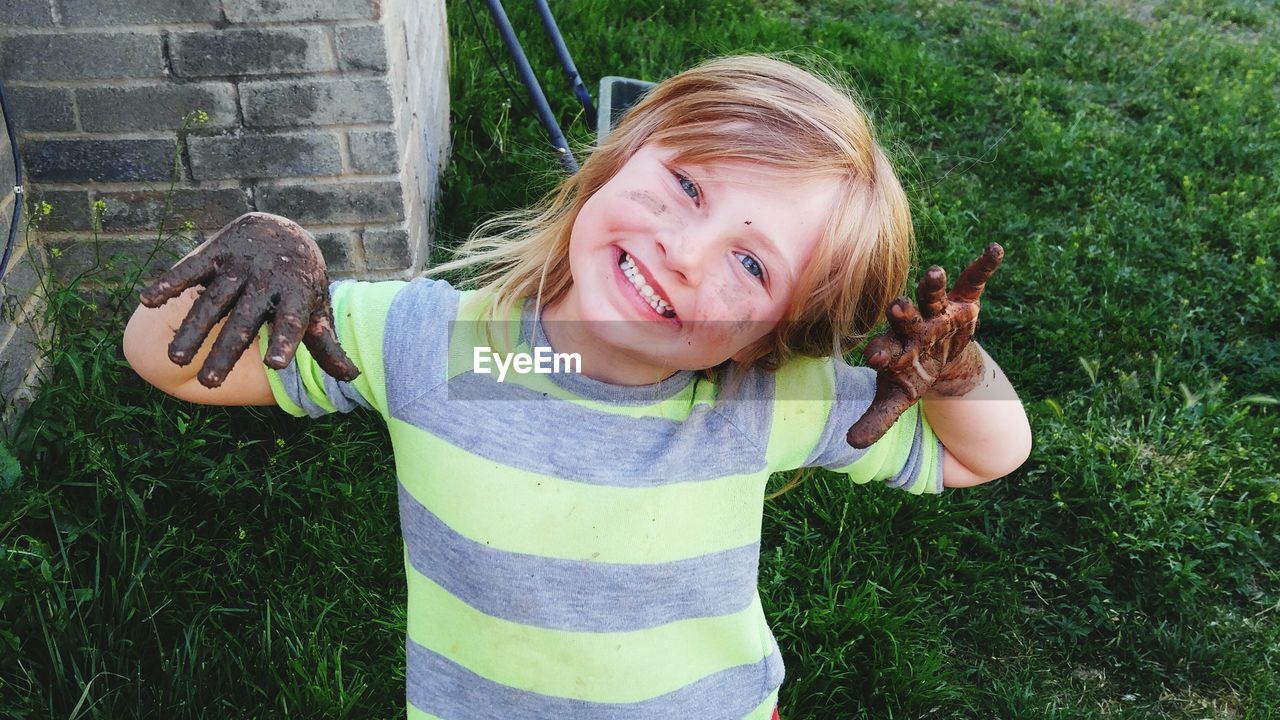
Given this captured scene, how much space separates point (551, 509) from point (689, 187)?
44 centimetres

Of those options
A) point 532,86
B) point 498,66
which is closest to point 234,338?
point 532,86

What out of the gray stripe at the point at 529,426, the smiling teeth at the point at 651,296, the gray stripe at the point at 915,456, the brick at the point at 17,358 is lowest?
the brick at the point at 17,358

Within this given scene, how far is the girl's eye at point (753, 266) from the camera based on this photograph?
4.23 feet

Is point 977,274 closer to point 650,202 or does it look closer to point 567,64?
point 650,202

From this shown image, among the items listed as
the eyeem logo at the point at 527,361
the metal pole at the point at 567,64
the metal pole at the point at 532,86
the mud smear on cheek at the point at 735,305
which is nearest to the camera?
the mud smear on cheek at the point at 735,305

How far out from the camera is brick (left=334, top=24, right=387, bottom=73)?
→ 236 cm

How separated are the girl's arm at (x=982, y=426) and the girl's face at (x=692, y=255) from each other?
1.01ft

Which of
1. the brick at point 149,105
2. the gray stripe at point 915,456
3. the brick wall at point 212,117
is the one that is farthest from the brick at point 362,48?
the gray stripe at point 915,456

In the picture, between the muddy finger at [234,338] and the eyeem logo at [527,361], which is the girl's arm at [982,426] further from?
the muddy finger at [234,338]

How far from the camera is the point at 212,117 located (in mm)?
2400

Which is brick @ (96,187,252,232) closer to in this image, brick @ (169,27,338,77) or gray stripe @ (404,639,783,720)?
brick @ (169,27,338,77)

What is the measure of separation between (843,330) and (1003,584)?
129 centimetres

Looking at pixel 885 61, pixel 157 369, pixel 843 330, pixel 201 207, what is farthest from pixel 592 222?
pixel 885 61

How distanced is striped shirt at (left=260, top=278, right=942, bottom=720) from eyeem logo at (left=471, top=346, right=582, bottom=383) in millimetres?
11
